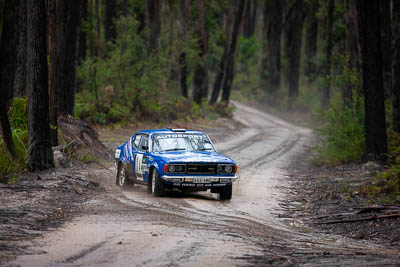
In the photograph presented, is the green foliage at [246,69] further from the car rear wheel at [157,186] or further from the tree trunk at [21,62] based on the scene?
the car rear wheel at [157,186]

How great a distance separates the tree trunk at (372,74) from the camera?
20047mm

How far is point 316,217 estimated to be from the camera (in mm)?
12703

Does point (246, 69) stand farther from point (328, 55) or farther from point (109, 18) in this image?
point (109, 18)

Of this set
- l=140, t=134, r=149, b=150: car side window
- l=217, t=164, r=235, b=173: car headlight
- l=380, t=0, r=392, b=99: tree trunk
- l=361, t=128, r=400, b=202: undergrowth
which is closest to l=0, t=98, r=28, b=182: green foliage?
l=140, t=134, r=149, b=150: car side window

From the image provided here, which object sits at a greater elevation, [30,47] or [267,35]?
[267,35]

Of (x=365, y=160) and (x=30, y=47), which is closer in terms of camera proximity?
(x=30, y=47)

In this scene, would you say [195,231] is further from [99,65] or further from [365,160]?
[99,65]

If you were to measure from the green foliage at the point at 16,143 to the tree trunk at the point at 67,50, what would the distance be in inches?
113

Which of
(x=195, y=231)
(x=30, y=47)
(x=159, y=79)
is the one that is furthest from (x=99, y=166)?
(x=159, y=79)

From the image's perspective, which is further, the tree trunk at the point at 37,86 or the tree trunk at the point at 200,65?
the tree trunk at the point at 200,65

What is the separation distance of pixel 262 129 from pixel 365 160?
75.0ft

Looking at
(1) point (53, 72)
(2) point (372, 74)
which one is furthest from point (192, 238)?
(2) point (372, 74)

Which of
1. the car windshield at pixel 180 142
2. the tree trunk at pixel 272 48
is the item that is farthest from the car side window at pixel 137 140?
the tree trunk at pixel 272 48

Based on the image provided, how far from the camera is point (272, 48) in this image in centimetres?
6303
